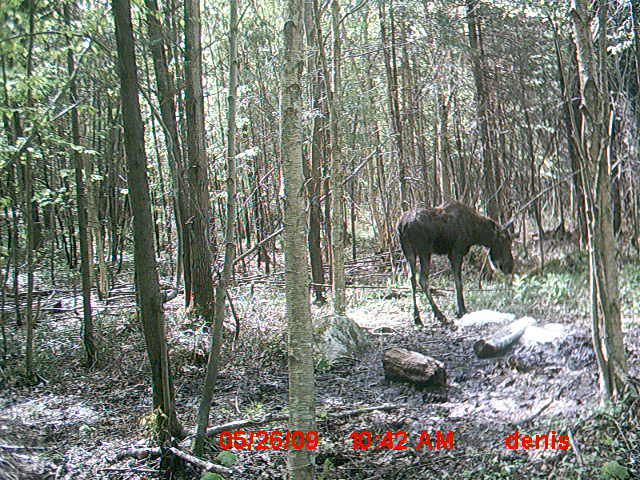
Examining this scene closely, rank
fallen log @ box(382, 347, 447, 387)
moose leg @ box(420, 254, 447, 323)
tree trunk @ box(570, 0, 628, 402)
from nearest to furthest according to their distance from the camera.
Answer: tree trunk @ box(570, 0, 628, 402), fallen log @ box(382, 347, 447, 387), moose leg @ box(420, 254, 447, 323)

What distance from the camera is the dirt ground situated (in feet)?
13.9

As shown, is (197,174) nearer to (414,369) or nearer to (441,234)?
(441,234)

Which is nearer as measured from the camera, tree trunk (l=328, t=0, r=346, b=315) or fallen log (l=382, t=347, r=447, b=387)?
fallen log (l=382, t=347, r=447, b=387)

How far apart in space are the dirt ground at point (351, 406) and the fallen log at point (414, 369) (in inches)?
4.3

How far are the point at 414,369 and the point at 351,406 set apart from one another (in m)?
0.83

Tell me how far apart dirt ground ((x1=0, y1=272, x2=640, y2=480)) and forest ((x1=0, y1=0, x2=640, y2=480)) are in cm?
3

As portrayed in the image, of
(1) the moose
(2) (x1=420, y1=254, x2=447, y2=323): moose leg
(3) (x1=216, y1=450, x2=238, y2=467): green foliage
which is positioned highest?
(1) the moose

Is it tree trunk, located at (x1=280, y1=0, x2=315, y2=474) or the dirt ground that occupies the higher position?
tree trunk, located at (x1=280, y1=0, x2=315, y2=474)

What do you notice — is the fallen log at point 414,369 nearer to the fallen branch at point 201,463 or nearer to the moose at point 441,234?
the fallen branch at point 201,463

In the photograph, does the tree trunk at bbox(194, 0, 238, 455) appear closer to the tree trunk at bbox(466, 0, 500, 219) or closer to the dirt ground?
the dirt ground

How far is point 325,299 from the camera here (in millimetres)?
11656
